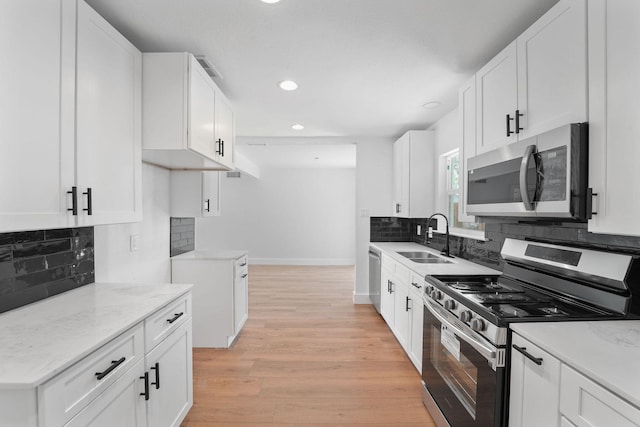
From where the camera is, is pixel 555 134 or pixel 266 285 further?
pixel 266 285

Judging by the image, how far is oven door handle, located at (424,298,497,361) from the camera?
54.6 inches

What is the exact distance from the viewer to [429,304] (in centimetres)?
211

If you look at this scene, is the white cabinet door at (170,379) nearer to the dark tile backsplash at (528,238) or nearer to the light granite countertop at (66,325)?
the light granite countertop at (66,325)

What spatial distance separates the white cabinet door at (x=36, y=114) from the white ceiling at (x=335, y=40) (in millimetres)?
472

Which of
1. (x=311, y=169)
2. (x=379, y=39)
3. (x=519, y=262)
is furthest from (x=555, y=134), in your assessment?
(x=311, y=169)

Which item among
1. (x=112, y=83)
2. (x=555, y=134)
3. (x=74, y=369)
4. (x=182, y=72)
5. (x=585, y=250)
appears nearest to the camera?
(x=74, y=369)

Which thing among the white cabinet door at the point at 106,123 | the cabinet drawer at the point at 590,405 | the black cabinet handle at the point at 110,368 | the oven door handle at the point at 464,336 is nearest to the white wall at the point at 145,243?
the white cabinet door at the point at 106,123

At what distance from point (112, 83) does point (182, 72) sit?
17.5 inches

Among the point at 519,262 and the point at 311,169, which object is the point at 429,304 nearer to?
the point at 519,262

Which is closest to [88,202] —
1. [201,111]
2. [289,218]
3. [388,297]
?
[201,111]

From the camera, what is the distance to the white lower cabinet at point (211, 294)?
3.08 metres

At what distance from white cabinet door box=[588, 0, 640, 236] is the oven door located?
73 cm

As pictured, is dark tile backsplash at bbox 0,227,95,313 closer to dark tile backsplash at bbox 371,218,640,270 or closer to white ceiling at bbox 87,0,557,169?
white ceiling at bbox 87,0,557,169

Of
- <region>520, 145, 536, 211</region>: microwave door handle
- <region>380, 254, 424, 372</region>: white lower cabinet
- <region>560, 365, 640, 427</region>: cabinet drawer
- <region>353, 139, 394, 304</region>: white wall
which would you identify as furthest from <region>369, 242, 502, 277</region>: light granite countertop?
<region>353, 139, 394, 304</region>: white wall
